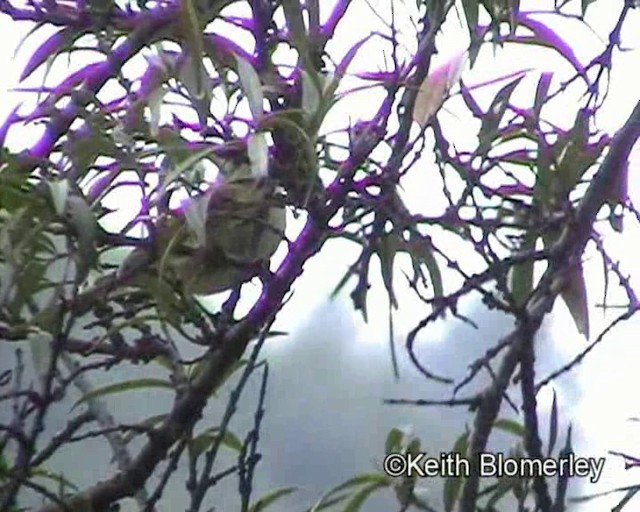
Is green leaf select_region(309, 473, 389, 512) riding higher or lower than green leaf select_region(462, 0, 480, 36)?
lower

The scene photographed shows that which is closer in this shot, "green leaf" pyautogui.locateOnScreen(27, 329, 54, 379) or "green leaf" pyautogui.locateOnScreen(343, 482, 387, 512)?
"green leaf" pyautogui.locateOnScreen(27, 329, 54, 379)

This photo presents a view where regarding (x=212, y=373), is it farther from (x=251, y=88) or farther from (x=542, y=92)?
(x=542, y=92)

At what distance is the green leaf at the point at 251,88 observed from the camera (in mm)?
690

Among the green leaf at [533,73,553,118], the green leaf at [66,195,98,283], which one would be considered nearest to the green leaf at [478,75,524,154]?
the green leaf at [533,73,553,118]

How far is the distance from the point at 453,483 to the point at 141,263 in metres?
0.26

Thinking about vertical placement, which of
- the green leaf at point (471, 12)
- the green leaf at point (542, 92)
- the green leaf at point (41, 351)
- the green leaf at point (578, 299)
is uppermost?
the green leaf at point (471, 12)

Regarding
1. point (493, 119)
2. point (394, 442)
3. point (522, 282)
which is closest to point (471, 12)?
point (493, 119)

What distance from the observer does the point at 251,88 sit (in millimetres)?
696

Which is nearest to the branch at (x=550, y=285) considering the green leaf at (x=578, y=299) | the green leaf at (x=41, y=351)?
the green leaf at (x=578, y=299)

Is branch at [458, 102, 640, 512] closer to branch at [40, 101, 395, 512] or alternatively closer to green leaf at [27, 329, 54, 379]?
branch at [40, 101, 395, 512]

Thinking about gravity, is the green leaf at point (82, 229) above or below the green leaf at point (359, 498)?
above

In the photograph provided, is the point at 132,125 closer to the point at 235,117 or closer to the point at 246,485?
the point at 235,117

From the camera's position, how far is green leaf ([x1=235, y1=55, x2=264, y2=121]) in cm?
69

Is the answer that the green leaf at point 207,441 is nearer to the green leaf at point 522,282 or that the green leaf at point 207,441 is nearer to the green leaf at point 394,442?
the green leaf at point 394,442
